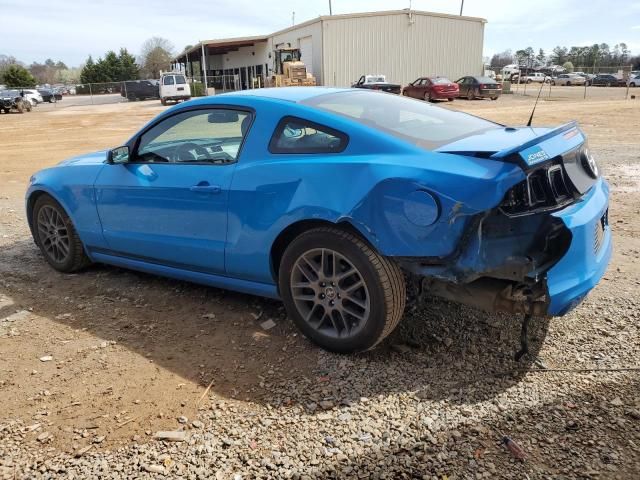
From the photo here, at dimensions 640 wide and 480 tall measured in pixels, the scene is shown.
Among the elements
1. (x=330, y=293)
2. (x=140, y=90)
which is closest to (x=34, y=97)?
A: (x=140, y=90)

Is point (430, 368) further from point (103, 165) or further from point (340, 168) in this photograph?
point (103, 165)

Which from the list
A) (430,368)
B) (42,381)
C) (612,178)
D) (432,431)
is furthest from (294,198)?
(612,178)

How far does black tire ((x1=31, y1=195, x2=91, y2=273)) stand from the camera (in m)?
4.74

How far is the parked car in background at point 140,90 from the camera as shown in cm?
5091

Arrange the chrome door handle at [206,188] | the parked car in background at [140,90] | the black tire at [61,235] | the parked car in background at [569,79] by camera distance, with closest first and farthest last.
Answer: the chrome door handle at [206,188] → the black tire at [61,235] → the parked car in background at [140,90] → the parked car in background at [569,79]

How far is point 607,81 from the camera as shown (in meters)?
51.8

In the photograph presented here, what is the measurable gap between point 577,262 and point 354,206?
3.88ft

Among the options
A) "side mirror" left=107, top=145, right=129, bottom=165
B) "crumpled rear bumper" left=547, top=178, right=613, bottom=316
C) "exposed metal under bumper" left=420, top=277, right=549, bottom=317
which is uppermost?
"side mirror" left=107, top=145, right=129, bottom=165

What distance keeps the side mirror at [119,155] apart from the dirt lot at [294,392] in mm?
1045

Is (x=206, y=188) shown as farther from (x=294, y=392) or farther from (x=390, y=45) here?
(x=390, y=45)

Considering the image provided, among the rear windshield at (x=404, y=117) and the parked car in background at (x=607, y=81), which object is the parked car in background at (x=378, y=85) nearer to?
the rear windshield at (x=404, y=117)

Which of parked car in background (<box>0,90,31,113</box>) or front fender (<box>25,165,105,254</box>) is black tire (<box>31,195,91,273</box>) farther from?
parked car in background (<box>0,90,31,113</box>)

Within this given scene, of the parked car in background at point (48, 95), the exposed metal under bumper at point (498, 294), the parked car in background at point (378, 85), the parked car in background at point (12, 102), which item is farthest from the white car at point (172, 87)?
the exposed metal under bumper at point (498, 294)

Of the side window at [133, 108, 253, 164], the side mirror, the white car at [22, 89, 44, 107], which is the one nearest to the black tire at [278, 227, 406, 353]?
the side window at [133, 108, 253, 164]
